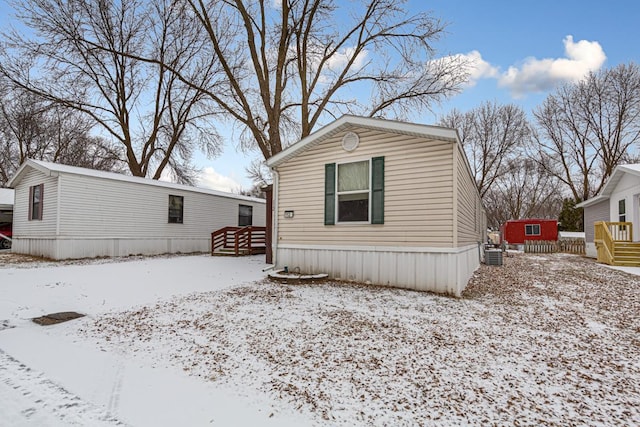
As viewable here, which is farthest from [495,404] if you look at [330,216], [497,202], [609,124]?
[497,202]

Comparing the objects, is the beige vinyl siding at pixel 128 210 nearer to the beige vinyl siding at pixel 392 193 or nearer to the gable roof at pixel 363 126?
the gable roof at pixel 363 126

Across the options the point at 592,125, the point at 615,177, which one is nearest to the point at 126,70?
the point at 615,177

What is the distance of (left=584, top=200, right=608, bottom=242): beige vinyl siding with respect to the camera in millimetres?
15062

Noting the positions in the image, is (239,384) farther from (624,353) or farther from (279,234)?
(279,234)

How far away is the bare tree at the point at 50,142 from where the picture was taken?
73.9ft

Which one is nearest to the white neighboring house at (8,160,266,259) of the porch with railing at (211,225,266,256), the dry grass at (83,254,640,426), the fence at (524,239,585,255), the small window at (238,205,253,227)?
the small window at (238,205,253,227)

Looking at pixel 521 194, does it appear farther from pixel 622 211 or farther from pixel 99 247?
pixel 99 247

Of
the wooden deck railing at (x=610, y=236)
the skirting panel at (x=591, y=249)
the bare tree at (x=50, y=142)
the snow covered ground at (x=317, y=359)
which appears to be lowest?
the snow covered ground at (x=317, y=359)

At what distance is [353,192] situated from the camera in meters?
7.66

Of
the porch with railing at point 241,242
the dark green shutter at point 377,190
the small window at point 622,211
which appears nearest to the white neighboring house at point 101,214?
the porch with railing at point 241,242

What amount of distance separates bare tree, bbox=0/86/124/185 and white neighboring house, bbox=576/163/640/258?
2722cm

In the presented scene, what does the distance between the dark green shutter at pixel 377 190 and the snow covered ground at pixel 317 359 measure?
169 cm

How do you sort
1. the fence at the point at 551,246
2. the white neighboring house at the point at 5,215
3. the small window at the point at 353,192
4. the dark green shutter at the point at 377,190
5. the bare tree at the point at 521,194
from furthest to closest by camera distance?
the bare tree at the point at 521,194 → the fence at the point at 551,246 → the white neighboring house at the point at 5,215 → the small window at the point at 353,192 → the dark green shutter at the point at 377,190

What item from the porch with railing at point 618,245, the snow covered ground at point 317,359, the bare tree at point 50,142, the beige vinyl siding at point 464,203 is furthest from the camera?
the bare tree at point 50,142
